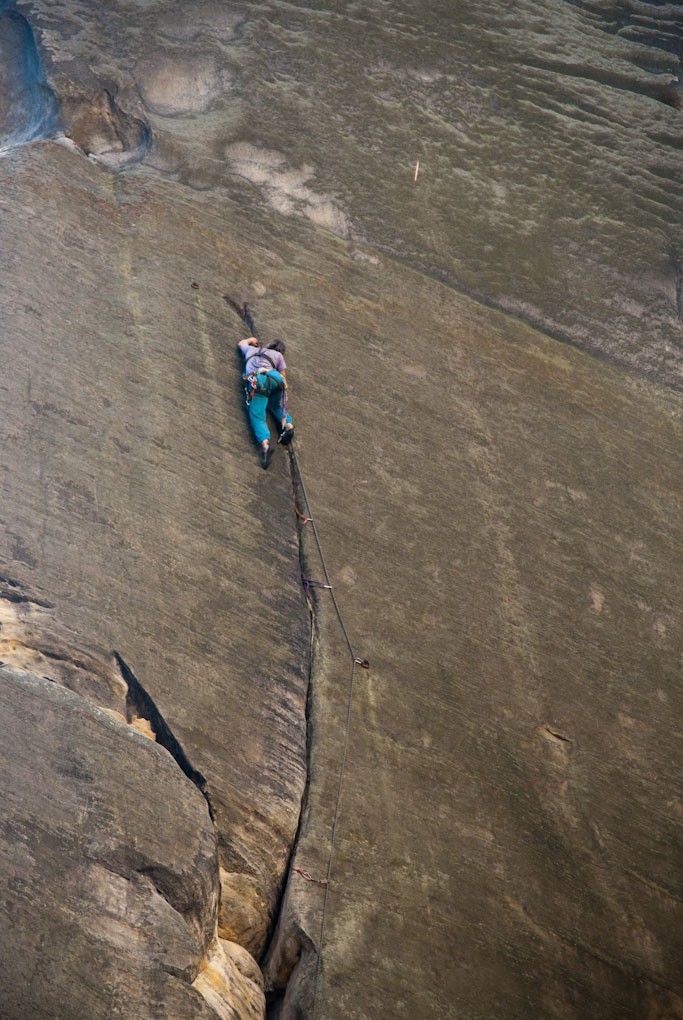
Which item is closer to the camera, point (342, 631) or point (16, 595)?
point (16, 595)

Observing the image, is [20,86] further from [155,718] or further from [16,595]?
[155,718]

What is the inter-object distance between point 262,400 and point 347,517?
1349 mm

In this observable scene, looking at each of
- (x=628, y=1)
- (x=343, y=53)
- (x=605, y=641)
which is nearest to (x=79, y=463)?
(x=605, y=641)

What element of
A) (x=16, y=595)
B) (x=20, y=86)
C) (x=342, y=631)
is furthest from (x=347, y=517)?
(x=20, y=86)

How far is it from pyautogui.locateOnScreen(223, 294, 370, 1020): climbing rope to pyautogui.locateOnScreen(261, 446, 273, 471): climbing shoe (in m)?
0.27

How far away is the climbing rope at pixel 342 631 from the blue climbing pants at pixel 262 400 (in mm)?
196

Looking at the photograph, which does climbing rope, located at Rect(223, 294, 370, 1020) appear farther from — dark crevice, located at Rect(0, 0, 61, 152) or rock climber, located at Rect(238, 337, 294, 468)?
dark crevice, located at Rect(0, 0, 61, 152)

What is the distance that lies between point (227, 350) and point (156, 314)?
2.49ft

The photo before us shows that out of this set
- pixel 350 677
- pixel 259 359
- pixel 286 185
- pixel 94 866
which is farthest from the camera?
pixel 286 185

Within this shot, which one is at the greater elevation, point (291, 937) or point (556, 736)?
point (556, 736)

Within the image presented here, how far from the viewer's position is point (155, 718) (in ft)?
27.6

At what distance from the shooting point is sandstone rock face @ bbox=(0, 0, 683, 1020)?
8133 mm

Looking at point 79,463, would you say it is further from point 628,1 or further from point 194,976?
point 628,1

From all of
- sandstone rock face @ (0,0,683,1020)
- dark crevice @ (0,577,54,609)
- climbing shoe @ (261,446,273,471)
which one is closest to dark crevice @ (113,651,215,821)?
sandstone rock face @ (0,0,683,1020)
